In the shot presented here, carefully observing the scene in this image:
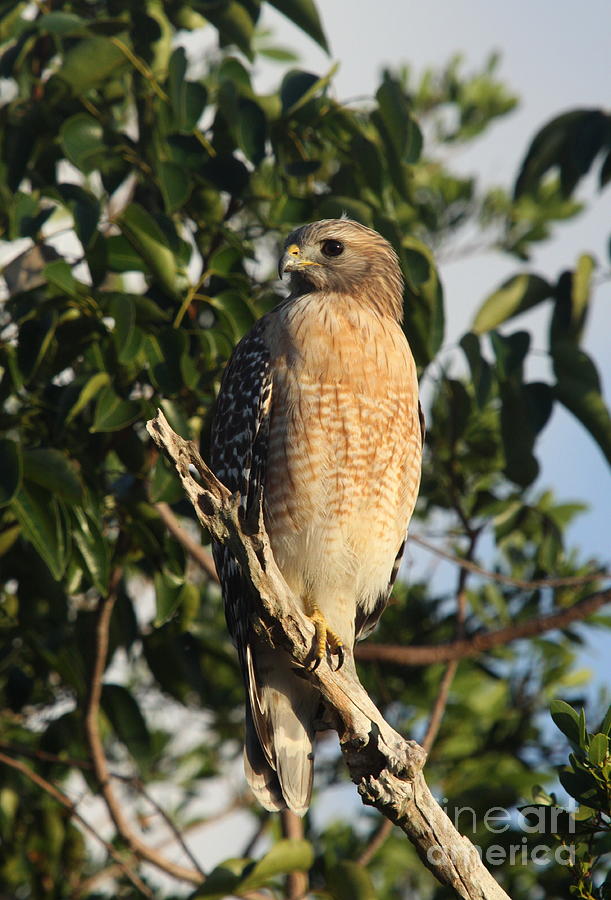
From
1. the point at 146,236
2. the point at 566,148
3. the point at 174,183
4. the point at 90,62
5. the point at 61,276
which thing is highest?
the point at 90,62

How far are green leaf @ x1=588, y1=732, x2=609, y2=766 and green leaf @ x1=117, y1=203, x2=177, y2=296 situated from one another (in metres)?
2.27

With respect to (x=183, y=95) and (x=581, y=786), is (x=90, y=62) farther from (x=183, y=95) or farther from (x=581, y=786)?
(x=581, y=786)

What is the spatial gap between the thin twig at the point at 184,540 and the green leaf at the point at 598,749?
225 cm

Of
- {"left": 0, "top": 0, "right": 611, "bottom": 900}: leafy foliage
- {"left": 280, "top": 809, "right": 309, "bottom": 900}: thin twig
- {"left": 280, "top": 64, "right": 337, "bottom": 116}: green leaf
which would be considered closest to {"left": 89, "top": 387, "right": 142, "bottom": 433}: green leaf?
{"left": 0, "top": 0, "right": 611, "bottom": 900}: leafy foliage


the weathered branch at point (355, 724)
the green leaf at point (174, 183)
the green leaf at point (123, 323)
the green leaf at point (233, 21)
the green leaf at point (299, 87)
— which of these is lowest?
the weathered branch at point (355, 724)

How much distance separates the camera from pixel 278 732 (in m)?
4.40

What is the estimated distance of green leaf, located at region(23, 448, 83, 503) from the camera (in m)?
3.85

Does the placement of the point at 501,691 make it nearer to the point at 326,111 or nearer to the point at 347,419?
the point at 347,419

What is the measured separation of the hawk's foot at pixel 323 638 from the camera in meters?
3.87

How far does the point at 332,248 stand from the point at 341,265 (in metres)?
0.09

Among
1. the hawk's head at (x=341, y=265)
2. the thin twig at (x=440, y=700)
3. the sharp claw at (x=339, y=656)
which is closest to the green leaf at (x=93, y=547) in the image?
the sharp claw at (x=339, y=656)

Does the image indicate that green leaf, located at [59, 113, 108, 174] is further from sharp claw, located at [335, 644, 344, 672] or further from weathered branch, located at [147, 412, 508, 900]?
sharp claw, located at [335, 644, 344, 672]

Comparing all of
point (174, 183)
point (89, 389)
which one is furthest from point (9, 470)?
point (174, 183)

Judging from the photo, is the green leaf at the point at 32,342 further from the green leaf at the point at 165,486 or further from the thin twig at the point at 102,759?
the thin twig at the point at 102,759
